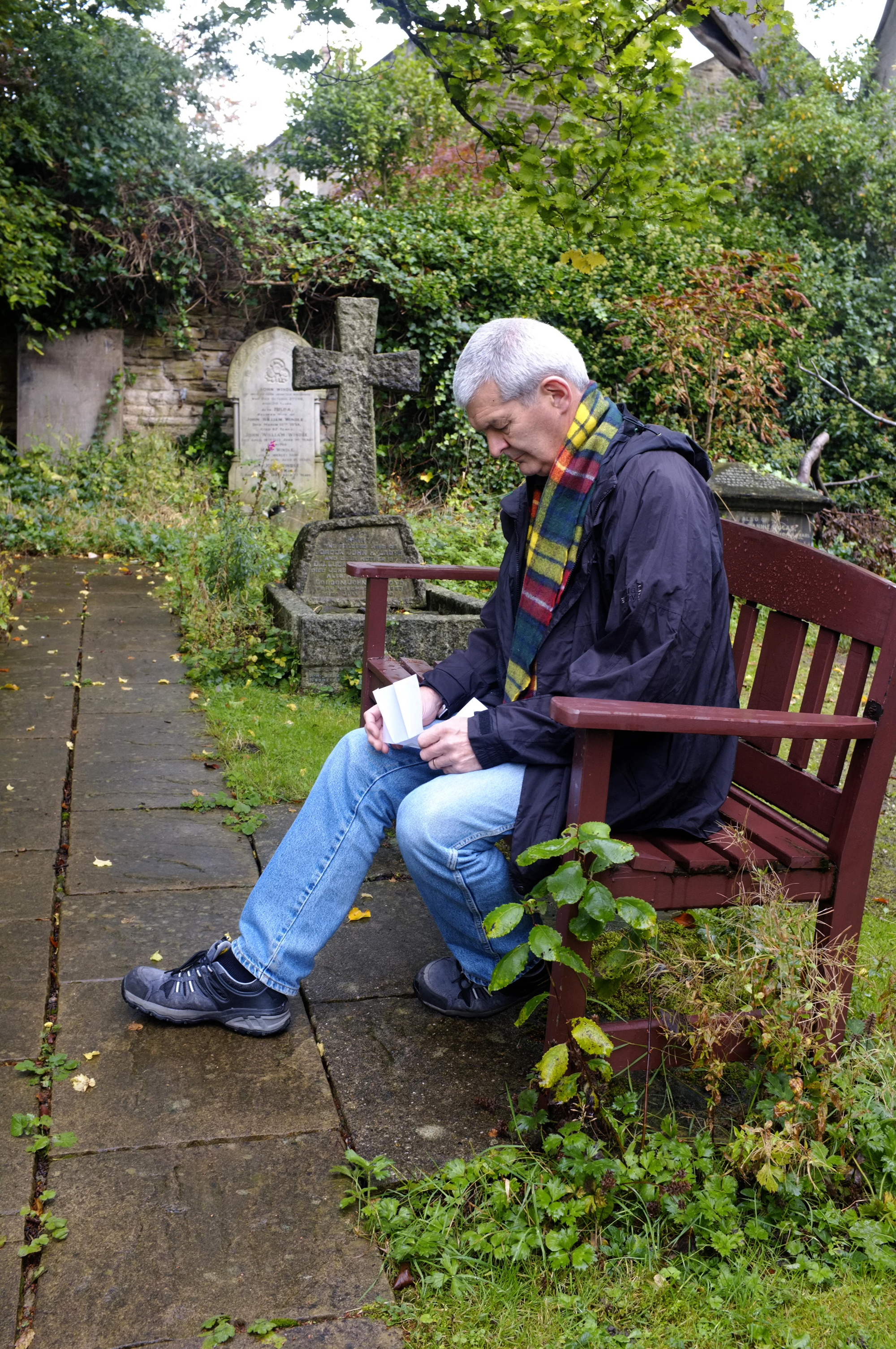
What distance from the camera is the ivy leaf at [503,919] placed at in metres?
1.84

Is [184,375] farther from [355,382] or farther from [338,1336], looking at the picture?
[338,1336]

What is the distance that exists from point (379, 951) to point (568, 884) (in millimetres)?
1111

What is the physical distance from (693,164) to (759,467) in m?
5.70

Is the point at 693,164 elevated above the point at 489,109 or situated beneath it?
elevated above

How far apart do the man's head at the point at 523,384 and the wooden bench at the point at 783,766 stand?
0.61m

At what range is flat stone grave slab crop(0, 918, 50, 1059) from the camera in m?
2.26

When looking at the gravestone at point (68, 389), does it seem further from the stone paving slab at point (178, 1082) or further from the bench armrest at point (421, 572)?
the stone paving slab at point (178, 1082)

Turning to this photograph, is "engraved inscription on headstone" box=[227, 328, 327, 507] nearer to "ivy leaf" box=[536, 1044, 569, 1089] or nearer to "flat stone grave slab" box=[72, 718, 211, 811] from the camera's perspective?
"flat stone grave slab" box=[72, 718, 211, 811]

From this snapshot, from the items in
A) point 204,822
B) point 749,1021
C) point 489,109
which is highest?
point 489,109

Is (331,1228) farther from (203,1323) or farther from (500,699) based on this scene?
(500,699)

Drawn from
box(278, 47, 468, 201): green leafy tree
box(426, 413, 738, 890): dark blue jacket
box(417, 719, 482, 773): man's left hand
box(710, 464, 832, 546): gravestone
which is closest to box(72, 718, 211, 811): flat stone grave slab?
box(417, 719, 482, 773): man's left hand

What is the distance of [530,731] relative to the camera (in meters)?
2.13

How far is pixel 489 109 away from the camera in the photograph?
14.4ft

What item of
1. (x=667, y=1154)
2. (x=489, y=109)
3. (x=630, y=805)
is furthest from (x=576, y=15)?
(x=667, y=1154)
